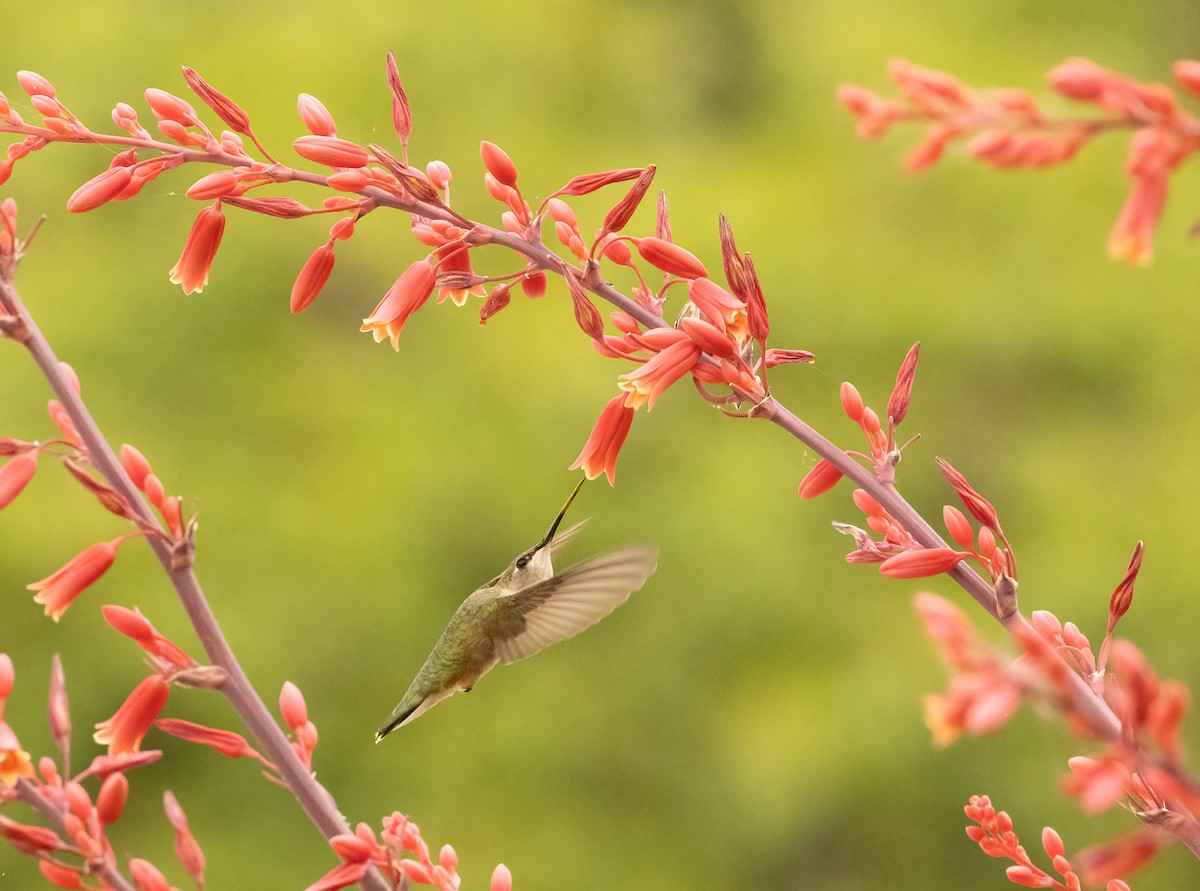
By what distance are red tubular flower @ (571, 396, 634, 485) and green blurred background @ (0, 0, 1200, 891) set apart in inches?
123

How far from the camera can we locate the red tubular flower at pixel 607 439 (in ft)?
4.64

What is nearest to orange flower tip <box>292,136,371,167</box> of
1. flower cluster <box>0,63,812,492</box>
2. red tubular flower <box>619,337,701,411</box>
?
flower cluster <box>0,63,812,492</box>

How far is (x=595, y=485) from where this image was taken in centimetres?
495

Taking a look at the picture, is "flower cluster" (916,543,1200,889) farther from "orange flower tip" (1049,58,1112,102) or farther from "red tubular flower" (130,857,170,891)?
"red tubular flower" (130,857,170,891)

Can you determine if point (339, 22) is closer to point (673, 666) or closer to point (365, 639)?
point (365, 639)

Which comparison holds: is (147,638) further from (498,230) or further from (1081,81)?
(1081,81)

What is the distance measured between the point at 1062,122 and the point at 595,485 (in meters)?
4.23

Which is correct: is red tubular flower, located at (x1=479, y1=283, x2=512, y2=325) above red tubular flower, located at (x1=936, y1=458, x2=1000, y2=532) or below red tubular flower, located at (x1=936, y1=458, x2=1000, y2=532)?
above

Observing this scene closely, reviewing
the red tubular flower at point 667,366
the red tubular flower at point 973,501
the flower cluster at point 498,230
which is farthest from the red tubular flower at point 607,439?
the red tubular flower at point 973,501

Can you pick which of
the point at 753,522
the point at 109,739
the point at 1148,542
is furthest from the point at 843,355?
the point at 109,739

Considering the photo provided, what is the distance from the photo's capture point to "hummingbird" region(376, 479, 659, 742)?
1754 millimetres

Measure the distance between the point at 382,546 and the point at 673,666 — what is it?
1.17 meters

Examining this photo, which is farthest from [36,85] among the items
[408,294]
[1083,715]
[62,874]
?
[1083,715]

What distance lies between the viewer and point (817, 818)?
4816mm
